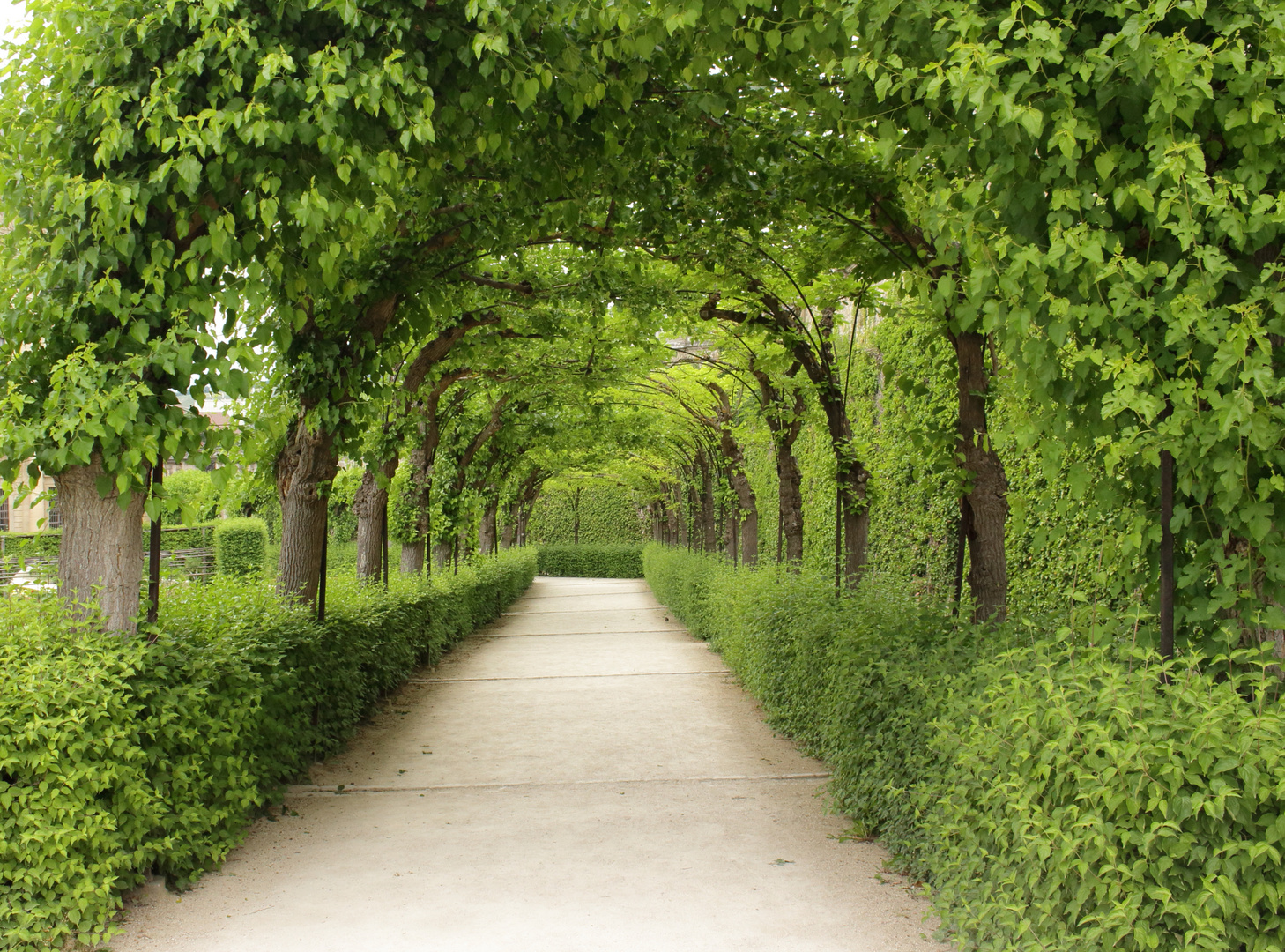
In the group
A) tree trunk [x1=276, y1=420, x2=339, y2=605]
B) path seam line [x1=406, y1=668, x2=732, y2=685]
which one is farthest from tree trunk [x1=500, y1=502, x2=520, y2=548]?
tree trunk [x1=276, y1=420, x2=339, y2=605]

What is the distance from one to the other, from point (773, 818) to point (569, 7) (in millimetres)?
4056

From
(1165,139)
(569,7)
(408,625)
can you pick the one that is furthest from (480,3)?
(408,625)

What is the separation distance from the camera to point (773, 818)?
503 centimetres

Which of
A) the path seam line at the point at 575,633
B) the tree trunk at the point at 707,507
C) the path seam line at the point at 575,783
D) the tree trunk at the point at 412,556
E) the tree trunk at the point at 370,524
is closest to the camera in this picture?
the path seam line at the point at 575,783

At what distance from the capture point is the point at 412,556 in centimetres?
1206

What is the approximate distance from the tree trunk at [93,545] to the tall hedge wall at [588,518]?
4024 centimetres

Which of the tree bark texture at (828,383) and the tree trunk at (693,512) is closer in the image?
the tree bark texture at (828,383)

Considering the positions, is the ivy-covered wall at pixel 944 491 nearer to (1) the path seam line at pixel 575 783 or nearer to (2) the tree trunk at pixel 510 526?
(1) the path seam line at pixel 575 783

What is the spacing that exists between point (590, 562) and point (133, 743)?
38.1 metres

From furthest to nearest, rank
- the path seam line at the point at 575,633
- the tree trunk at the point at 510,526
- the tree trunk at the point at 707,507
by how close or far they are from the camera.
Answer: the tree trunk at the point at 510,526 → the tree trunk at the point at 707,507 → the path seam line at the point at 575,633

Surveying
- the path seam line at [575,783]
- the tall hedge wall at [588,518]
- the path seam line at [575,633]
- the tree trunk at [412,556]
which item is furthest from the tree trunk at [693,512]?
the tall hedge wall at [588,518]

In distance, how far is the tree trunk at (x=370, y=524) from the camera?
9367 millimetres

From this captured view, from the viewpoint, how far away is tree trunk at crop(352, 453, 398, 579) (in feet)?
30.7

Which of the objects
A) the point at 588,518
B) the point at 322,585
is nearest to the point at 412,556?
the point at 322,585
